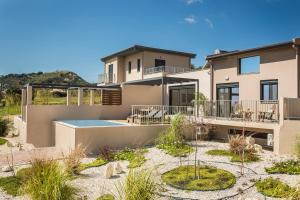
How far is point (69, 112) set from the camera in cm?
2002

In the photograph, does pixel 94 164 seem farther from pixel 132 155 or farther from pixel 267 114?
pixel 267 114

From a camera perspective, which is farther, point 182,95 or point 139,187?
point 182,95

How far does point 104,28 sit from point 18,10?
7911 mm

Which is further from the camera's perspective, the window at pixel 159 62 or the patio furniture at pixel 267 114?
the window at pixel 159 62

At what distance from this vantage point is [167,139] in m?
14.7

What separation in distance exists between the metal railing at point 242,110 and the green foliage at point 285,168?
13.5ft

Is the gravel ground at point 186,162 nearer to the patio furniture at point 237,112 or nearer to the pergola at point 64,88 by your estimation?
the patio furniture at point 237,112

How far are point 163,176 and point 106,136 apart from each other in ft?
19.3

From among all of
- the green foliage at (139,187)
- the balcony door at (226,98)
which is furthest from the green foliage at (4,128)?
the green foliage at (139,187)

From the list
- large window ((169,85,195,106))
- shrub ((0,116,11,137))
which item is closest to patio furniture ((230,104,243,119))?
large window ((169,85,195,106))

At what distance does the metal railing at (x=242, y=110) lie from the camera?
1462cm

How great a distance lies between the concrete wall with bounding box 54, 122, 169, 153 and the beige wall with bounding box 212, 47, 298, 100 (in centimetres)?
604

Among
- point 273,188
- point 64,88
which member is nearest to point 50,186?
point 273,188

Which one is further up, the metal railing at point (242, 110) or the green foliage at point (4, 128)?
the metal railing at point (242, 110)
